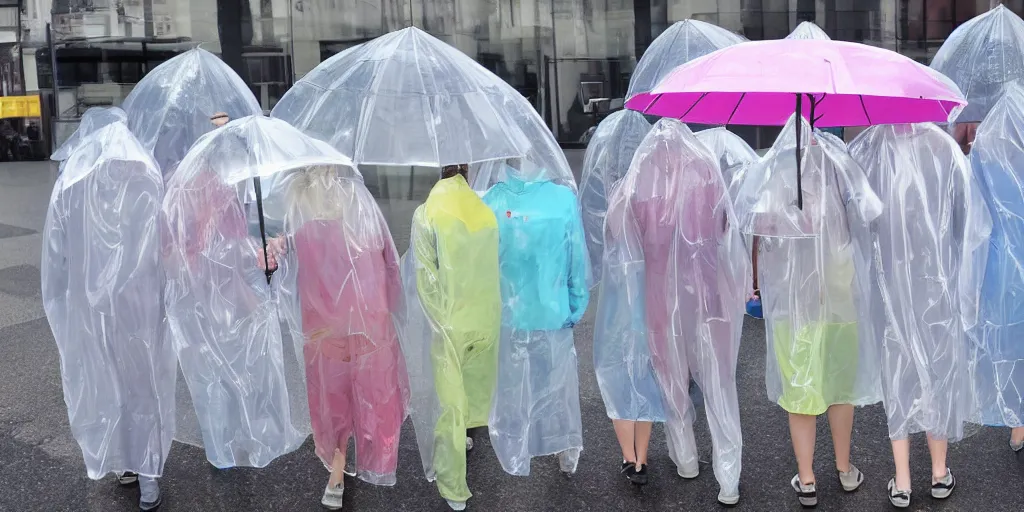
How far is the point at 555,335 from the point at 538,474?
59 centimetres

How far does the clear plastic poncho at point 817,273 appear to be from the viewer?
329 cm

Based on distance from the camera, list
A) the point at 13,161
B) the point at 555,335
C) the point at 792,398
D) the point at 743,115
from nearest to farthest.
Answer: the point at 792,398
the point at 555,335
the point at 743,115
the point at 13,161

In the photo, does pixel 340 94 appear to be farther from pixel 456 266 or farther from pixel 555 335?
pixel 555 335

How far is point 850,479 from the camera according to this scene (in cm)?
349

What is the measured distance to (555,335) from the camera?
356 cm

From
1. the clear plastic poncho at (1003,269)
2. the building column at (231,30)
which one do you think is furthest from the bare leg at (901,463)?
the building column at (231,30)

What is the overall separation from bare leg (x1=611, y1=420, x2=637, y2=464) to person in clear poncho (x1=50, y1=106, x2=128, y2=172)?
2114 mm

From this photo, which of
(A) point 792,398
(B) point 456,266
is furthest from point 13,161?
(A) point 792,398

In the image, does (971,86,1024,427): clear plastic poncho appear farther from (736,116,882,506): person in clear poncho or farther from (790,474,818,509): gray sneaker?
(790,474,818,509): gray sneaker

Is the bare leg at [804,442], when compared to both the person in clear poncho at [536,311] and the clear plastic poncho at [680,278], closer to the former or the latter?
the clear plastic poncho at [680,278]

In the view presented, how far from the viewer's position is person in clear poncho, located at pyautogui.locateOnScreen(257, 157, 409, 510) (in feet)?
11.0

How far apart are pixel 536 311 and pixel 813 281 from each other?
94 centimetres

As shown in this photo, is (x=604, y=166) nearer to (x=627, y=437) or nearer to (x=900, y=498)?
(x=627, y=437)

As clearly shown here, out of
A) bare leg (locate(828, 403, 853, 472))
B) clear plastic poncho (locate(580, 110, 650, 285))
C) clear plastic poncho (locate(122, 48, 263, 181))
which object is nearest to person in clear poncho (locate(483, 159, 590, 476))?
bare leg (locate(828, 403, 853, 472))
